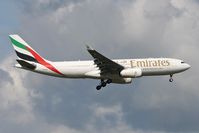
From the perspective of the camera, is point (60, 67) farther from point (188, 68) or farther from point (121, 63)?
point (188, 68)

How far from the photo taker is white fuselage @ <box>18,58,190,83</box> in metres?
135

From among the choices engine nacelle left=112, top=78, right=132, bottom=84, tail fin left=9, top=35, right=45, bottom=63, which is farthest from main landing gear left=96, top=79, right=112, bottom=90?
tail fin left=9, top=35, right=45, bottom=63

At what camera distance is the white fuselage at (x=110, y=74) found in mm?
135000

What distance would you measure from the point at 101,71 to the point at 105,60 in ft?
10.2

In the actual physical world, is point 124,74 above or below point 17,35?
below

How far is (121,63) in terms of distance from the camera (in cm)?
13650

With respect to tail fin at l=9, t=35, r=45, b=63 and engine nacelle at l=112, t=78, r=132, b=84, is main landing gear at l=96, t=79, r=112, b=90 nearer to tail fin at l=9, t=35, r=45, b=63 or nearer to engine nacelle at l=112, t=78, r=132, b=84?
engine nacelle at l=112, t=78, r=132, b=84

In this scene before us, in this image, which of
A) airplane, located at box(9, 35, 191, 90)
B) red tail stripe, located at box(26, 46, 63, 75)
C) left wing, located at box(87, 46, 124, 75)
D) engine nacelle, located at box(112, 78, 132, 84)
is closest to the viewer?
left wing, located at box(87, 46, 124, 75)

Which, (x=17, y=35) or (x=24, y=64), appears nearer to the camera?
(x=24, y=64)

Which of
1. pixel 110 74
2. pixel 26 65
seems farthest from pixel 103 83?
pixel 26 65

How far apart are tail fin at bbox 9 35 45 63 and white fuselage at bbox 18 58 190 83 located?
2.70 m

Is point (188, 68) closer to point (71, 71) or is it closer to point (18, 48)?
point (71, 71)

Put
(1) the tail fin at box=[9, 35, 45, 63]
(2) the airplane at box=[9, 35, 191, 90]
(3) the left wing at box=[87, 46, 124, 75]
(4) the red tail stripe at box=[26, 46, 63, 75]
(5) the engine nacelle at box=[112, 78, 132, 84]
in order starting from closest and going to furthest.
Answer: (3) the left wing at box=[87, 46, 124, 75] < (2) the airplane at box=[9, 35, 191, 90] < (4) the red tail stripe at box=[26, 46, 63, 75] < (5) the engine nacelle at box=[112, 78, 132, 84] < (1) the tail fin at box=[9, 35, 45, 63]

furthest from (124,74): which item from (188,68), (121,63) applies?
(188,68)
